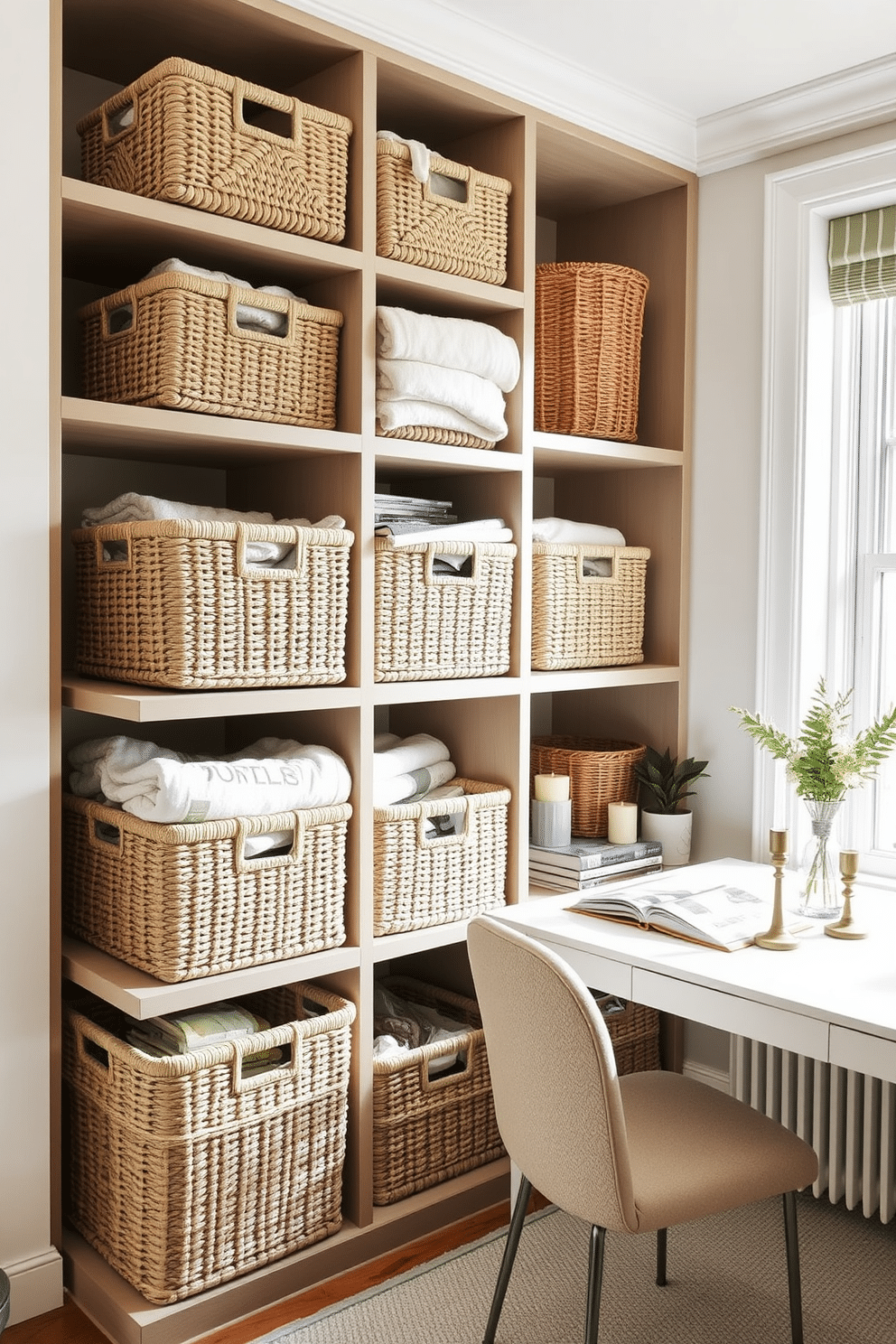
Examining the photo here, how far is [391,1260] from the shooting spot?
2270mm

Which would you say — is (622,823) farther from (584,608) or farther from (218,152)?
(218,152)

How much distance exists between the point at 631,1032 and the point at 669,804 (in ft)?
1.82

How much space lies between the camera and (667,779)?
9.51 feet

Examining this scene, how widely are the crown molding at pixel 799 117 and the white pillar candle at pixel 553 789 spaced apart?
4.97ft

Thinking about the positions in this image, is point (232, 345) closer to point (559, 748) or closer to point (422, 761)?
point (422, 761)

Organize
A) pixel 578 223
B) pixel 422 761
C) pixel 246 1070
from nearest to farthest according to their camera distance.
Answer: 1. pixel 246 1070
2. pixel 422 761
3. pixel 578 223

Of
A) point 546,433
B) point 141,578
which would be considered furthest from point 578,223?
point 141,578

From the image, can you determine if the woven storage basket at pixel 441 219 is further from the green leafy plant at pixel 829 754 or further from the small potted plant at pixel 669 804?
the small potted plant at pixel 669 804

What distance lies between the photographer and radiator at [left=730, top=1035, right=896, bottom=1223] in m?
2.36

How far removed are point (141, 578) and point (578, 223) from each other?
1771 mm

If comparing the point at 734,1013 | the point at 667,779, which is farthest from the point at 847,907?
the point at 667,779

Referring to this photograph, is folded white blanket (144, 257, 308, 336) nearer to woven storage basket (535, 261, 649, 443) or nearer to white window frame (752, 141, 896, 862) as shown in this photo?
woven storage basket (535, 261, 649, 443)

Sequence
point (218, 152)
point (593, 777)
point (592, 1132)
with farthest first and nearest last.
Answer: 1. point (593, 777)
2. point (218, 152)
3. point (592, 1132)

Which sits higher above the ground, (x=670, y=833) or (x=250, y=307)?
(x=250, y=307)
